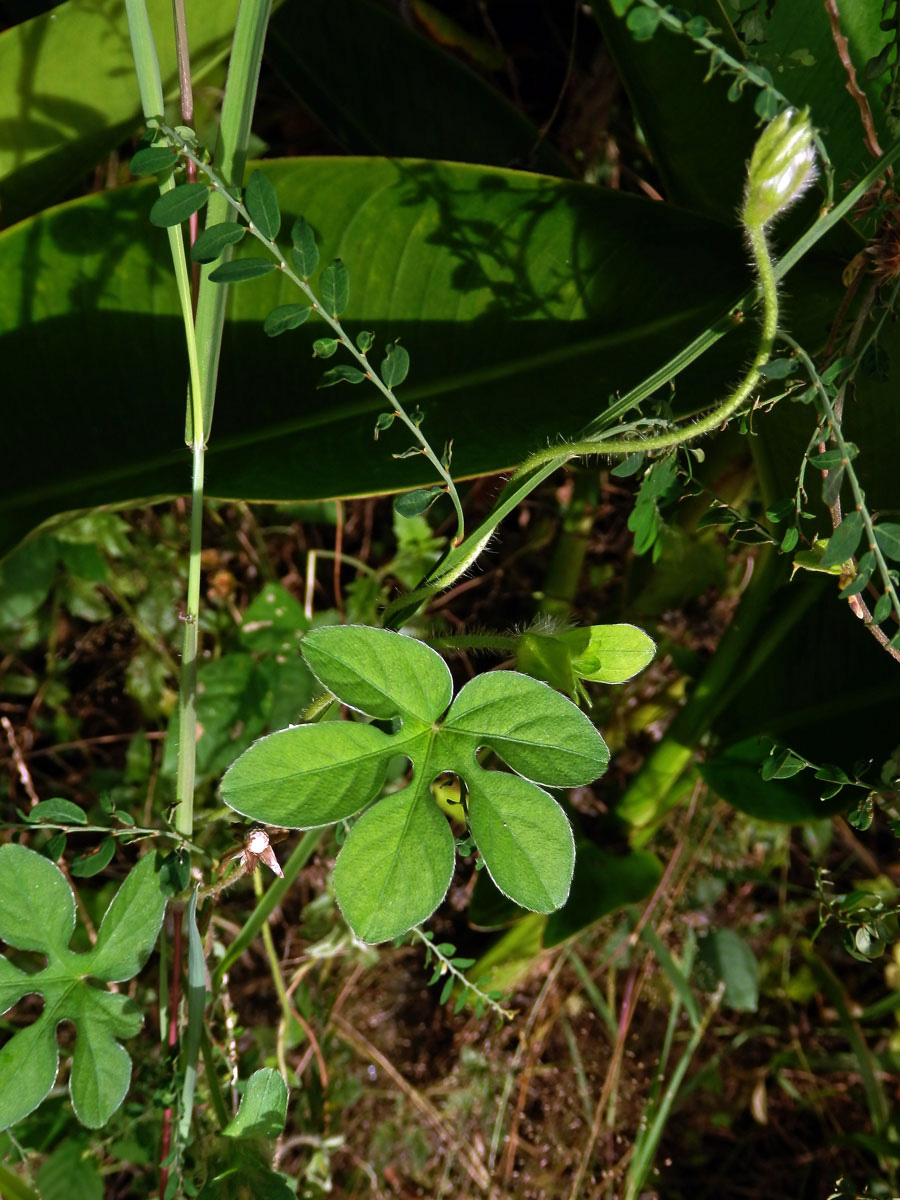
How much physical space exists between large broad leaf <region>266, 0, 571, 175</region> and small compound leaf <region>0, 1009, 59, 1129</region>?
97 centimetres

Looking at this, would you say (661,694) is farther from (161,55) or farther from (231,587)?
(161,55)

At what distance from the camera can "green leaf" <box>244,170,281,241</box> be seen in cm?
52

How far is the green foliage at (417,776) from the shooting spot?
1.61ft

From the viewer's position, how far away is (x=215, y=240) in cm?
52

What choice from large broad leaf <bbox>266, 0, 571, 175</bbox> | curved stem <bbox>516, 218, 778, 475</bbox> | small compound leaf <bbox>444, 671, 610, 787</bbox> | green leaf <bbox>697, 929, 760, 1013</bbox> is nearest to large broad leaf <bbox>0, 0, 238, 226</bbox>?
large broad leaf <bbox>266, 0, 571, 175</bbox>

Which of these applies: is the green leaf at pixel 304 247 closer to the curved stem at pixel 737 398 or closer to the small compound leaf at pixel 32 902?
the curved stem at pixel 737 398

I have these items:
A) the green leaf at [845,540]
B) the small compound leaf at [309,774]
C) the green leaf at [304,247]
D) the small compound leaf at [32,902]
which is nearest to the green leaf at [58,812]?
the small compound leaf at [32,902]

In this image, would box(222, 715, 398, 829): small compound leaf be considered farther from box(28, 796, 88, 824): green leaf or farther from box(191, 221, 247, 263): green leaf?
box(191, 221, 247, 263): green leaf

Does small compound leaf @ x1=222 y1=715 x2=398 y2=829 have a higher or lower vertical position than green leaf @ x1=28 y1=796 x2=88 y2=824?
higher

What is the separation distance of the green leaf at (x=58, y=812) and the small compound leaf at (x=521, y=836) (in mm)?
254

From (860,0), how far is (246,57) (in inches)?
20.1

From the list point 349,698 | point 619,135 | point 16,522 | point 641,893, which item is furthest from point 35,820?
point 619,135

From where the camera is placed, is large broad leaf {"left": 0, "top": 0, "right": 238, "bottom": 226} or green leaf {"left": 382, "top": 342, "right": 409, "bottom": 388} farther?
large broad leaf {"left": 0, "top": 0, "right": 238, "bottom": 226}

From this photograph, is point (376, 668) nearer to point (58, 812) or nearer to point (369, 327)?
point (58, 812)
